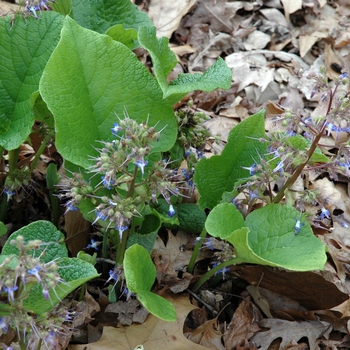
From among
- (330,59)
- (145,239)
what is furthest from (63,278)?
(330,59)

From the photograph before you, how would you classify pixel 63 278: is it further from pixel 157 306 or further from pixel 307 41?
pixel 307 41

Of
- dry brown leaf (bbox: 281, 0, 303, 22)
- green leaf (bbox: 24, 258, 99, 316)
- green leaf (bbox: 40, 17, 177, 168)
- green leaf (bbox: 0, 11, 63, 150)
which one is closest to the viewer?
green leaf (bbox: 24, 258, 99, 316)

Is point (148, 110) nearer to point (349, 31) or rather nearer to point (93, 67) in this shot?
point (93, 67)

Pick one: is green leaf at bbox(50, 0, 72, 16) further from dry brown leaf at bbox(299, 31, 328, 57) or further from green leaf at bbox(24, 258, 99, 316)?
dry brown leaf at bbox(299, 31, 328, 57)

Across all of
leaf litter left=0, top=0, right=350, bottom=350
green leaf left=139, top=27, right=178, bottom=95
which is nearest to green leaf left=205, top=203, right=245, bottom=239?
leaf litter left=0, top=0, right=350, bottom=350

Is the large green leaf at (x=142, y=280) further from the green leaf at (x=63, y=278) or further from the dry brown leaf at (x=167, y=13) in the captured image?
the dry brown leaf at (x=167, y=13)

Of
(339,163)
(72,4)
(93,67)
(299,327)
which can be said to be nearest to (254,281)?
(299,327)
